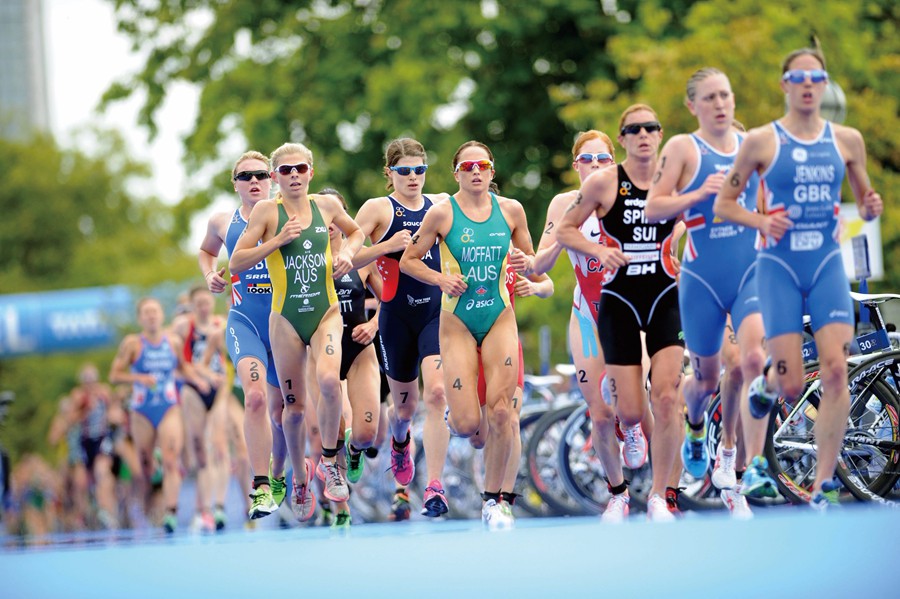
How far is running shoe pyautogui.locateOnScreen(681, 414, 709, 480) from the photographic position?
10.3m

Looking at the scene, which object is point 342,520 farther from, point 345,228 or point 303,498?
point 345,228

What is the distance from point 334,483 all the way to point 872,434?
12.9 ft

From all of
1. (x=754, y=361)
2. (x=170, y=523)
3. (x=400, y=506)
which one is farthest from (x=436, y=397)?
(x=170, y=523)

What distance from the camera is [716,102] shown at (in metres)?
9.45

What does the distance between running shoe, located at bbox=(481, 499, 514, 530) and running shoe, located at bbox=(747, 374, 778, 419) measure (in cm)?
193

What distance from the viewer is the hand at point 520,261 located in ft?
35.4

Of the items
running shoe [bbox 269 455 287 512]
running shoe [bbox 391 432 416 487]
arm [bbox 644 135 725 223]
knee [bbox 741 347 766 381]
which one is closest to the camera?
arm [bbox 644 135 725 223]

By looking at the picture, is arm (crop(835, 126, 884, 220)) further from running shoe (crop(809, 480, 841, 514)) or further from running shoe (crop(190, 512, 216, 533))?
running shoe (crop(190, 512, 216, 533))

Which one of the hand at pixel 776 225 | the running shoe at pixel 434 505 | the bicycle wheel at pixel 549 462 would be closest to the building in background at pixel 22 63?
the bicycle wheel at pixel 549 462

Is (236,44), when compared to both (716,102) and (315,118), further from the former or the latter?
(716,102)

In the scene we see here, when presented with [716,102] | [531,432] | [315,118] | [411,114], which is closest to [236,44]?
[315,118]

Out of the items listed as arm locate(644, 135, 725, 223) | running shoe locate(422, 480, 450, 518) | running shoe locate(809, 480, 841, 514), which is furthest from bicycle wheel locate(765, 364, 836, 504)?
running shoe locate(422, 480, 450, 518)

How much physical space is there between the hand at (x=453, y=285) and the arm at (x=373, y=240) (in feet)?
3.24

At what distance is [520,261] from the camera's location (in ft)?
35.4
